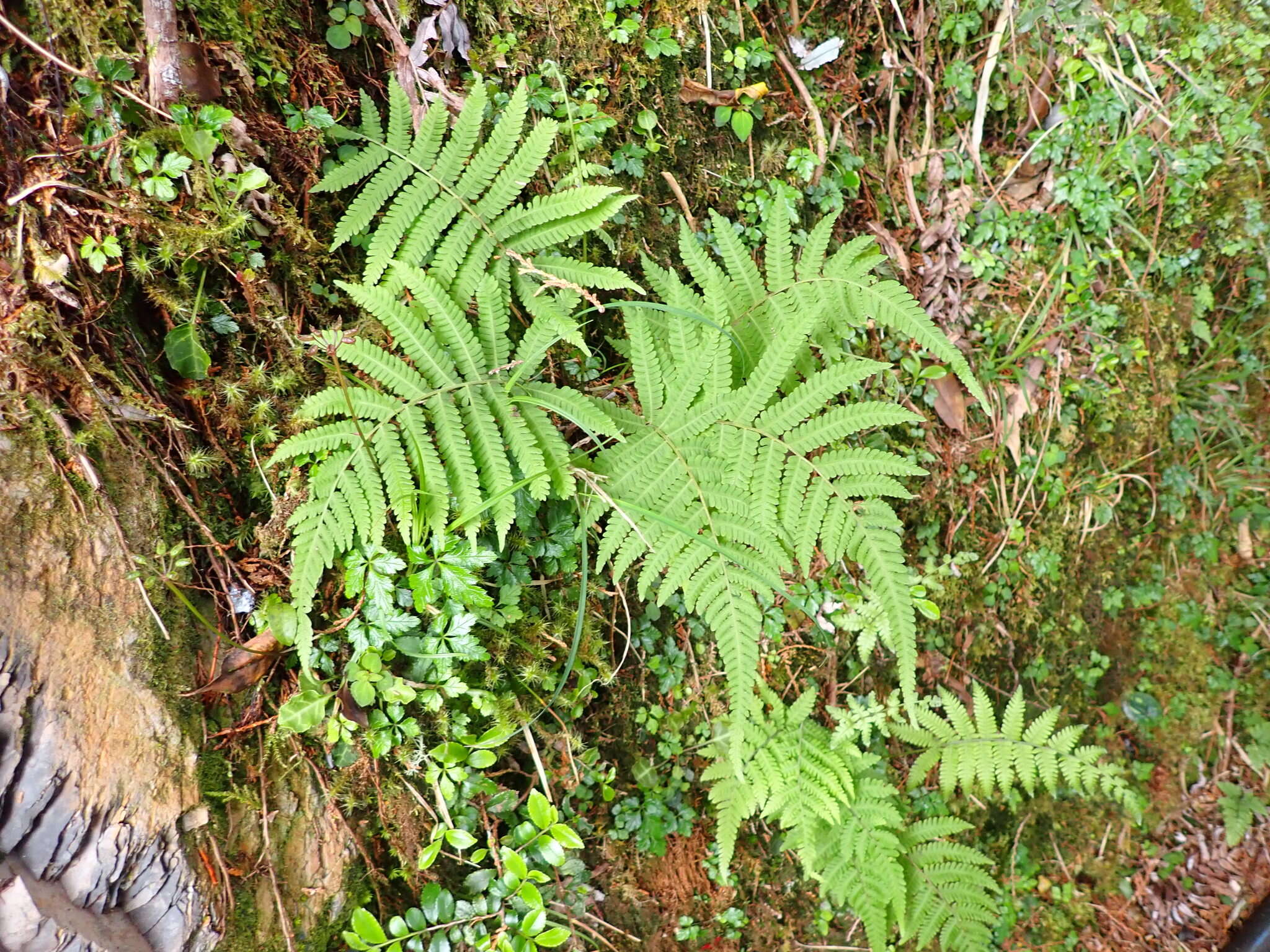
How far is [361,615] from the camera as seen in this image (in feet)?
7.41

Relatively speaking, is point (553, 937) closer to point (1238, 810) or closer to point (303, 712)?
point (303, 712)

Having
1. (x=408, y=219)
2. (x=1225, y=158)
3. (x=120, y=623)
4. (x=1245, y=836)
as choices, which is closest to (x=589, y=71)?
(x=408, y=219)

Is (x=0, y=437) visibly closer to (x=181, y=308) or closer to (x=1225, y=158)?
(x=181, y=308)

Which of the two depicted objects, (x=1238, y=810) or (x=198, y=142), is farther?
(x=1238, y=810)

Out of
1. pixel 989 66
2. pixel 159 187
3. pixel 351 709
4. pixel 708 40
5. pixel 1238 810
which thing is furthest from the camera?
pixel 1238 810

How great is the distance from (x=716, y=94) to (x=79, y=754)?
3.26 m

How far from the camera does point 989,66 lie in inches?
144

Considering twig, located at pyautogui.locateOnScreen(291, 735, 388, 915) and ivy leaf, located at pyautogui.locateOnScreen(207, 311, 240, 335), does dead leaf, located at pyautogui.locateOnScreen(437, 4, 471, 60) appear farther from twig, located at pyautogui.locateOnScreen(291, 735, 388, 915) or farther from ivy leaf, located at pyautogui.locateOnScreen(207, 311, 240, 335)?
twig, located at pyautogui.locateOnScreen(291, 735, 388, 915)

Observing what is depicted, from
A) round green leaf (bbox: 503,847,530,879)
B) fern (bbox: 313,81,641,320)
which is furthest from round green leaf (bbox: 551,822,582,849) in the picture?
fern (bbox: 313,81,641,320)

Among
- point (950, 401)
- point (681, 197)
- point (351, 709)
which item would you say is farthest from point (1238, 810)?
point (351, 709)

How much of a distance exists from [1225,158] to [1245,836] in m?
4.20

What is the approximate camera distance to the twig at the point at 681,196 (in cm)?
305

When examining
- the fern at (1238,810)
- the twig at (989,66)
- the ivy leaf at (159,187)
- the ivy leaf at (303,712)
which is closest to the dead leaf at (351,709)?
the ivy leaf at (303,712)

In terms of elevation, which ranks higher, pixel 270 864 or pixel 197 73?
pixel 197 73
